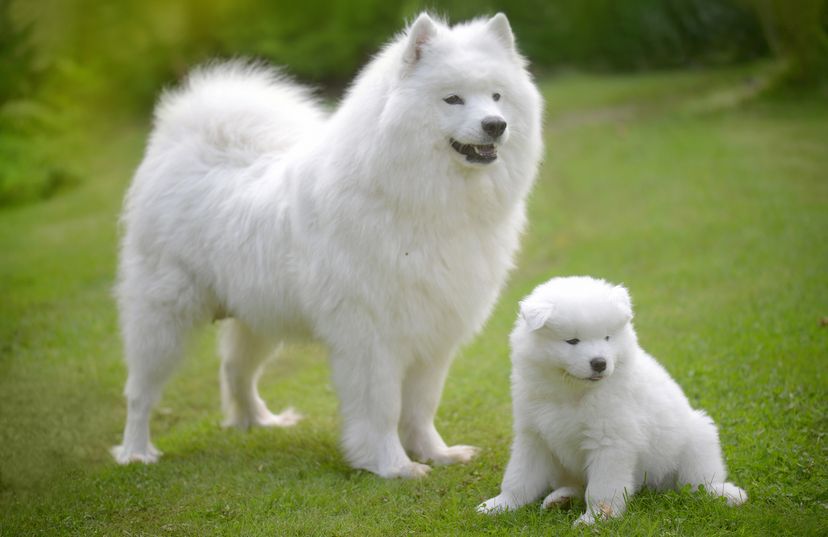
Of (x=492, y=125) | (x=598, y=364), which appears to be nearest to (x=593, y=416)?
(x=598, y=364)

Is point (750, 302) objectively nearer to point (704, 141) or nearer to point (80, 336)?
point (80, 336)

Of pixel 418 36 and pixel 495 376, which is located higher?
pixel 418 36

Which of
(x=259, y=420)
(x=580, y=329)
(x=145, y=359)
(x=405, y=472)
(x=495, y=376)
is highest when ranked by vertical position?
(x=580, y=329)

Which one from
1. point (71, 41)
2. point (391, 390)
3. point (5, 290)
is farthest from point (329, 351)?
point (71, 41)

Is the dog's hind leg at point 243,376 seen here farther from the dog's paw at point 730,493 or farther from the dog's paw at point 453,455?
the dog's paw at point 730,493

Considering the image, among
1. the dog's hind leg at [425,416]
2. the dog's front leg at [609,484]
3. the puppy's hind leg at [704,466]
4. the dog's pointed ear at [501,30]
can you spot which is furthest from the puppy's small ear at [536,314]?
the dog's pointed ear at [501,30]

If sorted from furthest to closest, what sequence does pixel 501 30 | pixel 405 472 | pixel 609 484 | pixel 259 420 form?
1. pixel 259 420
2. pixel 405 472
3. pixel 501 30
4. pixel 609 484

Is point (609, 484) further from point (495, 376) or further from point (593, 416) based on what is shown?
point (495, 376)

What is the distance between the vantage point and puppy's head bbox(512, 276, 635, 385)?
12.2 ft

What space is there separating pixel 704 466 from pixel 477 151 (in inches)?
72.7

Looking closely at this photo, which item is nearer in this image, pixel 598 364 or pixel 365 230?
pixel 598 364

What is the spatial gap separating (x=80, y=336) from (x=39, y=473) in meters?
2.98

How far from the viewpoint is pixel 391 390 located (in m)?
4.82

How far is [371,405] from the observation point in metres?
4.84
